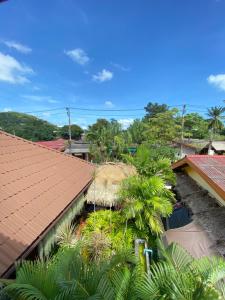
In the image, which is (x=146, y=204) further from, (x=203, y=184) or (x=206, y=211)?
(x=203, y=184)

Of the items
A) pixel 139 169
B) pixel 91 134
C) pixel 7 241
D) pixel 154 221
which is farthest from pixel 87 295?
pixel 91 134

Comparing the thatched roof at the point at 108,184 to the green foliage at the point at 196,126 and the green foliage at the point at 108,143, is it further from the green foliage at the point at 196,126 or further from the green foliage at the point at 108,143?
the green foliage at the point at 196,126

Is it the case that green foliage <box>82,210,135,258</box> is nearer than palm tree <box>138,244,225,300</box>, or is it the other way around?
palm tree <box>138,244,225,300</box>

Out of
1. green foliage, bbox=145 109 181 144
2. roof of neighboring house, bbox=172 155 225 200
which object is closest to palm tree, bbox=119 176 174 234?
roof of neighboring house, bbox=172 155 225 200

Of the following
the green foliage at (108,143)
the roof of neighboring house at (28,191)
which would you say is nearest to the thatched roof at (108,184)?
the roof of neighboring house at (28,191)

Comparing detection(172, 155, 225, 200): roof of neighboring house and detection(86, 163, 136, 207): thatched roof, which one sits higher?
detection(172, 155, 225, 200): roof of neighboring house

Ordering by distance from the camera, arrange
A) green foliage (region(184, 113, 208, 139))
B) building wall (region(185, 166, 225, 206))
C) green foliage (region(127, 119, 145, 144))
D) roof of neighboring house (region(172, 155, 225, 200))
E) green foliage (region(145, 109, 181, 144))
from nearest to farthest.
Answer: roof of neighboring house (region(172, 155, 225, 200)) → building wall (region(185, 166, 225, 206)) → green foliage (region(145, 109, 181, 144)) → green foliage (region(127, 119, 145, 144)) → green foliage (region(184, 113, 208, 139))

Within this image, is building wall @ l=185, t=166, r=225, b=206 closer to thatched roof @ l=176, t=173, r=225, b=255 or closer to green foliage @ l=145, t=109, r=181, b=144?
thatched roof @ l=176, t=173, r=225, b=255

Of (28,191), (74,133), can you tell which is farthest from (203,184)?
(74,133)
